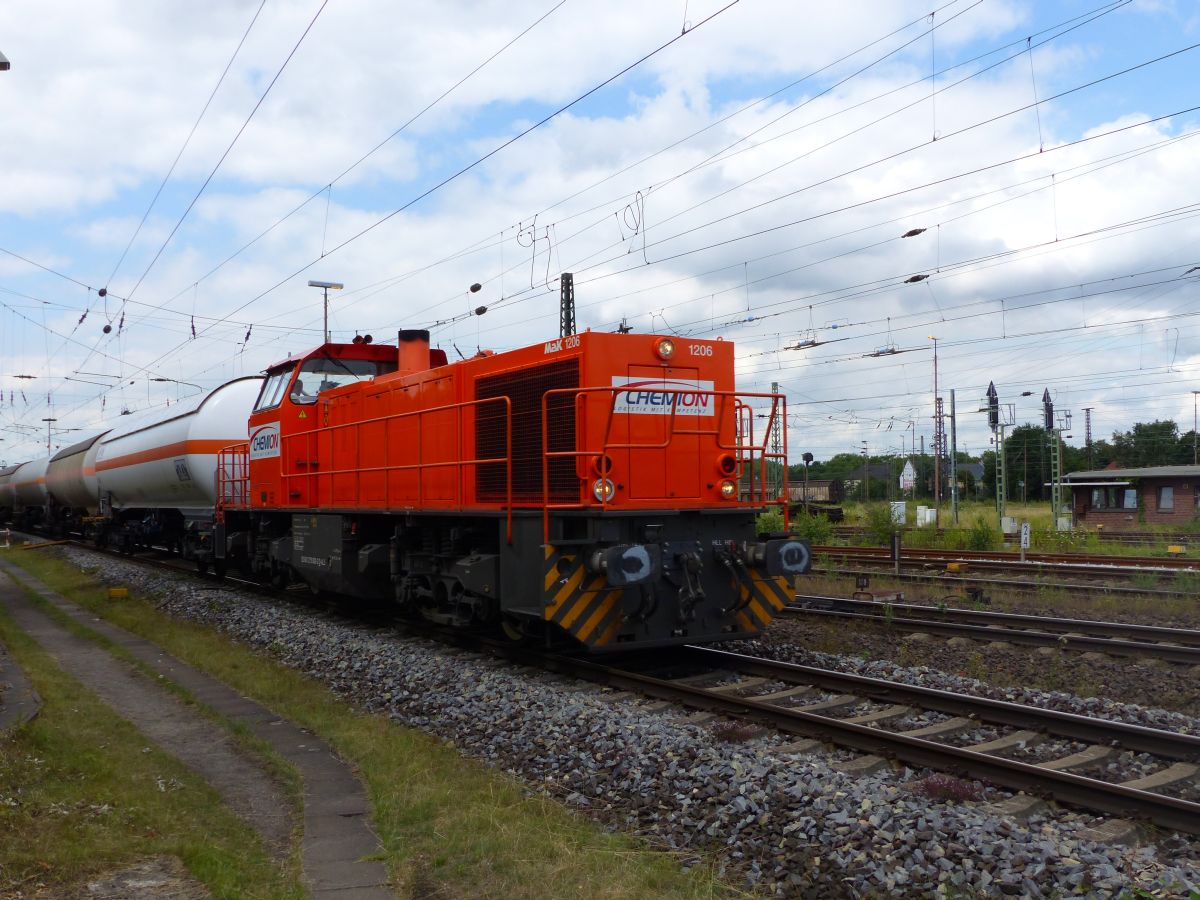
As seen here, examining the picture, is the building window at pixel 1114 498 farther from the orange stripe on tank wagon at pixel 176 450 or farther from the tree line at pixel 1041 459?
the orange stripe on tank wagon at pixel 176 450

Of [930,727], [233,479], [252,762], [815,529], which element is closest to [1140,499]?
[815,529]

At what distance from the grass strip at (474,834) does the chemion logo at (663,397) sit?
3348 millimetres

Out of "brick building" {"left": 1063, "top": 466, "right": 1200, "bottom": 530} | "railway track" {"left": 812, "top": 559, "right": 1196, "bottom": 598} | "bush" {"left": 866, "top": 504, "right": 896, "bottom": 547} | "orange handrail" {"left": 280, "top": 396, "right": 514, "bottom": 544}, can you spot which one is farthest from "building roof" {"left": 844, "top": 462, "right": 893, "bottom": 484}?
"orange handrail" {"left": 280, "top": 396, "right": 514, "bottom": 544}

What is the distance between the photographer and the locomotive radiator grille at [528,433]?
330 inches

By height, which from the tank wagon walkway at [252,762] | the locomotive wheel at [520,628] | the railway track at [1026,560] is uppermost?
Result: the locomotive wheel at [520,628]

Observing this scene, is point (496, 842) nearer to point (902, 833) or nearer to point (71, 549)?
point (902, 833)

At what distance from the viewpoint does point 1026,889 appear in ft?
12.8

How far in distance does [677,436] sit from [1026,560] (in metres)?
13.0

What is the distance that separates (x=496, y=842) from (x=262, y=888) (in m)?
1.13

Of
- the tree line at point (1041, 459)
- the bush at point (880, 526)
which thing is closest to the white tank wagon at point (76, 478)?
the bush at point (880, 526)

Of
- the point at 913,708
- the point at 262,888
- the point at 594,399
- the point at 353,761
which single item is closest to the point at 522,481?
the point at 594,399

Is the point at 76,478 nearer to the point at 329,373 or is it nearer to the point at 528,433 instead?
the point at 329,373

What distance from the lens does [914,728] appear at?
6543mm

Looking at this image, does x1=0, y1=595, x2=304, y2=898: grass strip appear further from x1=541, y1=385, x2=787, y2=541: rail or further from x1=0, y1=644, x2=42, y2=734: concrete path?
x1=541, y1=385, x2=787, y2=541: rail
